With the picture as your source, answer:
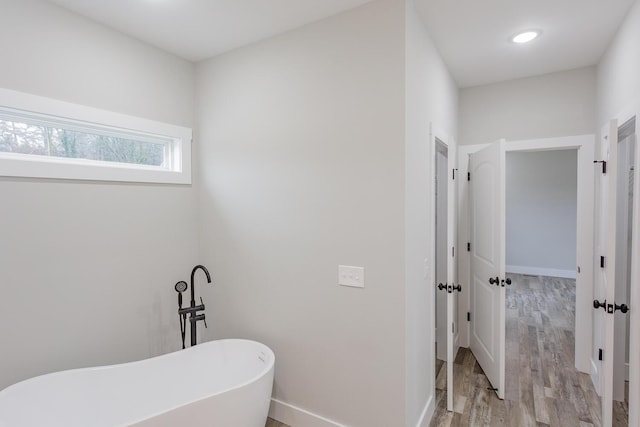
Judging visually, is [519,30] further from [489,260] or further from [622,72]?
[489,260]

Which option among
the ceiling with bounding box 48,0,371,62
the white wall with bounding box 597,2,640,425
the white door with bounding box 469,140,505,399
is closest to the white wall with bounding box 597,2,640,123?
the white wall with bounding box 597,2,640,425

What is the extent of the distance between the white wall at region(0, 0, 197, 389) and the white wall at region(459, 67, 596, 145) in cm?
281

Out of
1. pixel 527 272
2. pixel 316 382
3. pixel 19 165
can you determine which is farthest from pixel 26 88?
pixel 527 272

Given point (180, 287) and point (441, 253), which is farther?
point (441, 253)

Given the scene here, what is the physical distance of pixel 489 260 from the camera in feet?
9.25

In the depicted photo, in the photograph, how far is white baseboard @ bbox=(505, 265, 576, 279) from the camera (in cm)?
664

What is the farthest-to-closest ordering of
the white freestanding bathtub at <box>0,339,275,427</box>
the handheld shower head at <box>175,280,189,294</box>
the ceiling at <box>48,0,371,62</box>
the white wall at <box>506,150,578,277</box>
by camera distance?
1. the white wall at <box>506,150,578,277</box>
2. the handheld shower head at <box>175,280,189,294</box>
3. the ceiling at <box>48,0,371,62</box>
4. the white freestanding bathtub at <box>0,339,275,427</box>

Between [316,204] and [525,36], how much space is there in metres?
1.90

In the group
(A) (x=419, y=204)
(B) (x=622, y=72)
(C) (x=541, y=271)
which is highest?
(B) (x=622, y=72)

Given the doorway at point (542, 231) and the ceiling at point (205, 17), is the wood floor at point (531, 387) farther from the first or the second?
the ceiling at point (205, 17)

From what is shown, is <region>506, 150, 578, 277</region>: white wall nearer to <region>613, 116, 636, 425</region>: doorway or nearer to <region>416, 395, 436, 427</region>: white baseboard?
<region>613, 116, 636, 425</region>: doorway

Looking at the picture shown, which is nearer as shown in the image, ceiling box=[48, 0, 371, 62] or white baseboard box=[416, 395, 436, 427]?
ceiling box=[48, 0, 371, 62]

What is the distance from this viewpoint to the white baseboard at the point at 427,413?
85.8 inches

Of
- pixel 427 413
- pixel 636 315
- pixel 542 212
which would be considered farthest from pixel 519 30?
pixel 542 212
